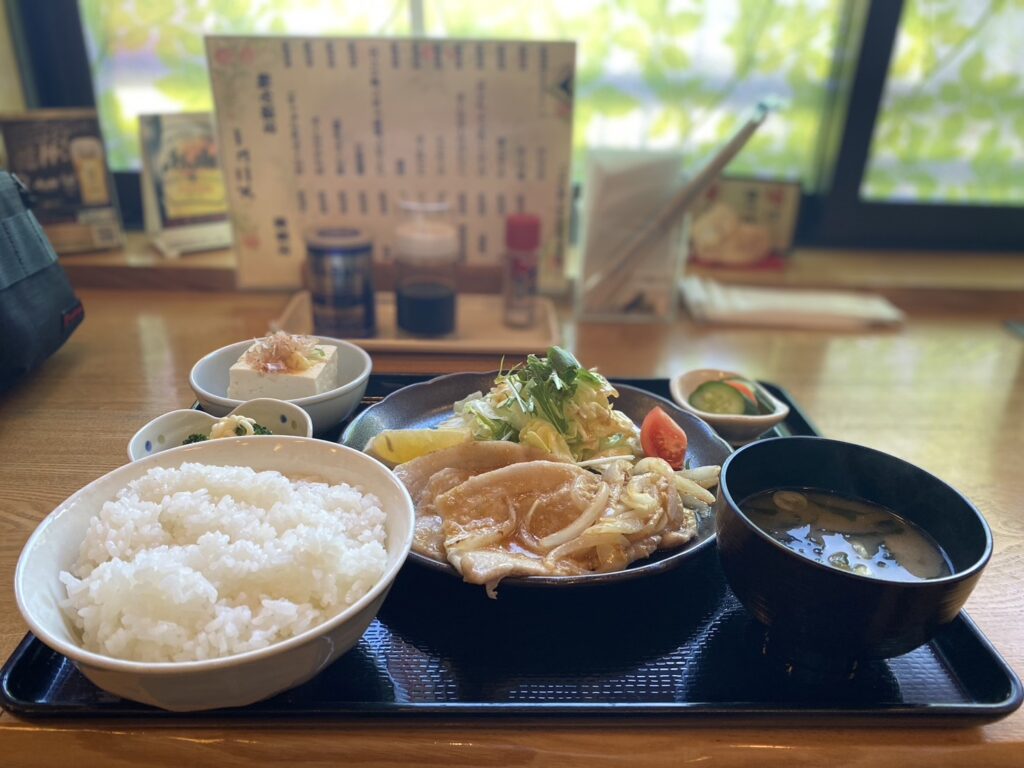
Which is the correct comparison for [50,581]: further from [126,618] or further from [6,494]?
[6,494]

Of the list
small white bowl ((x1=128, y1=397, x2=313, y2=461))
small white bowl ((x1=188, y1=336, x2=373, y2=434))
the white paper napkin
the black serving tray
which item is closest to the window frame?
the white paper napkin

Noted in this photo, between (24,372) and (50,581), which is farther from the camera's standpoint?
(24,372)

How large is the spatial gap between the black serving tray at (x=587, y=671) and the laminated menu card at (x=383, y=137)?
1.35 m

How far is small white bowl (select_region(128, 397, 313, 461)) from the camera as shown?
3.89 ft

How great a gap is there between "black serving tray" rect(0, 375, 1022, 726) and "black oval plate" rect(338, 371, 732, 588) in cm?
4

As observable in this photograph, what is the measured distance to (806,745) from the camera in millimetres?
802

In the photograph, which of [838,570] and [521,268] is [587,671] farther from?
[521,268]

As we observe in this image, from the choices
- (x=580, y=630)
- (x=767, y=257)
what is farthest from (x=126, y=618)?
(x=767, y=257)

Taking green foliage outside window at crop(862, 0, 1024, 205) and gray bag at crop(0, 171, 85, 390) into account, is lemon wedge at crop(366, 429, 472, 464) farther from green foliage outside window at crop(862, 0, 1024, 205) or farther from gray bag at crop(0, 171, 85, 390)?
green foliage outside window at crop(862, 0, 1024, 205)

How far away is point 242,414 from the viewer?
1.23 metres

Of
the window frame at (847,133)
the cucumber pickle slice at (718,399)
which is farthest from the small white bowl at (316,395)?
the window frame at (847,133)

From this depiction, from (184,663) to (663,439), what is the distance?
819 millimetres

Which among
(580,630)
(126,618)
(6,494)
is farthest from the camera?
(6,494)

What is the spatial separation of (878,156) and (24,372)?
2.60 meters
